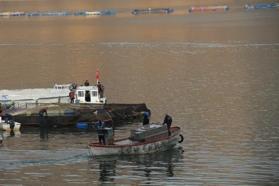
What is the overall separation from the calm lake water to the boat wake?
0.06 m

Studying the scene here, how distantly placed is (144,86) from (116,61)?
3464cm

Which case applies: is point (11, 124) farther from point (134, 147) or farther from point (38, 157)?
point (134, 147)

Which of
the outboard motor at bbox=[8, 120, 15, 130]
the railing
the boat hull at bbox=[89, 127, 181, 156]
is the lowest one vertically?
the boat hull at bbox=[89, 127, 181, 156]

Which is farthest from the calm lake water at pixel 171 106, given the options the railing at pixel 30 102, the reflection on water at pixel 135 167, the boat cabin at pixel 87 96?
the railing at pixel 30 102

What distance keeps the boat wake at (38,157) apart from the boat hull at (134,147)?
3.59 feet

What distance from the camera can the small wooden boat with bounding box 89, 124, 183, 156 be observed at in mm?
53031

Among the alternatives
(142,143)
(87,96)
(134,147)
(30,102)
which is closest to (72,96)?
(87,96)

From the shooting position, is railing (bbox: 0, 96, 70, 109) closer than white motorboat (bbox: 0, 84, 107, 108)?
Yes

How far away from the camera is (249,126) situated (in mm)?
66375

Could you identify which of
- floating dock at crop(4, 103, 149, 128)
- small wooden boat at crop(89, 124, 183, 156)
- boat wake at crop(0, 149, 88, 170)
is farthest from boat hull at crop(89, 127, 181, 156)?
floating dock at crop(4, 103, 149, 128)

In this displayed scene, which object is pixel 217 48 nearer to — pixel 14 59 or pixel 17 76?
pixel 14 59

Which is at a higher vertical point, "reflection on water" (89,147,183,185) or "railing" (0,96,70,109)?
"railing" (0,96,70,109)

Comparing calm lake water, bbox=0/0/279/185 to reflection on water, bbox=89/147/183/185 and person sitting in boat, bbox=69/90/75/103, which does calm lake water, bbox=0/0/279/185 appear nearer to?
reflection on water, bbox=89/147/183/185

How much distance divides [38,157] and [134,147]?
598 cm
